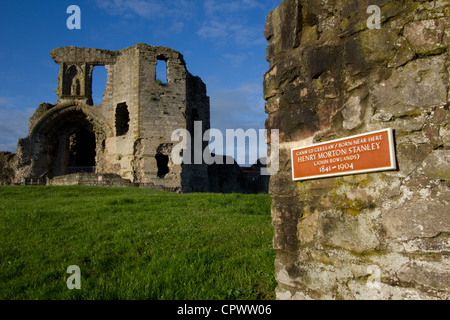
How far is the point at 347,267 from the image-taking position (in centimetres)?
282

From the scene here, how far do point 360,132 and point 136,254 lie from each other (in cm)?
383

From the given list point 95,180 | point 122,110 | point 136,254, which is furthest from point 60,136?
point 136,254

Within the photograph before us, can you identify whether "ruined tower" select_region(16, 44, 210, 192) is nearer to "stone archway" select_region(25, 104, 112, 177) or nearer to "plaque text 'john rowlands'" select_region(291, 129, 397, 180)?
"stone archway" select_region(25, 104, 112, 177)

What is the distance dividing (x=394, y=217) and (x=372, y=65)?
1.31 meters

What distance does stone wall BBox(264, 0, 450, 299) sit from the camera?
2420 millimetres

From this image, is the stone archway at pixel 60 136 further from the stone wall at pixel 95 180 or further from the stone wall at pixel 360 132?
the stone wall at pixel 360 132

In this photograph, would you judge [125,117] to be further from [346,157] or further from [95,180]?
[346,157]

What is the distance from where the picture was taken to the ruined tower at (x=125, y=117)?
21.3 meters

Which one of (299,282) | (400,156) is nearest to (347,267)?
(299,282)

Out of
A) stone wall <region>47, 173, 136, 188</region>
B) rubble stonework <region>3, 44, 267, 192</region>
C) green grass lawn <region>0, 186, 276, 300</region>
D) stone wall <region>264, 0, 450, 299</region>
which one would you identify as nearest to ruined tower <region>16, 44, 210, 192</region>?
rubble stonework <region>3, 44, 267, 192</region>

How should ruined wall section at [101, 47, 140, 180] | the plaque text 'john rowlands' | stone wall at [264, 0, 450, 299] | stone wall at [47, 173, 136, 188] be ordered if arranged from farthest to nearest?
ruined wall section at [101, 47, 140, 180]
stone wall at [47, 173, 136, 188]
the plaque text 'john rowlands'
stone wall at [264, 0, 450, 299]

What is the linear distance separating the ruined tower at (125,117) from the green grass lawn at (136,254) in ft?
41.4

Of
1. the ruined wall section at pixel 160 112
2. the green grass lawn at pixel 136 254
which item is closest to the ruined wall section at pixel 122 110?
the ruined wall section at pixel 160 112
